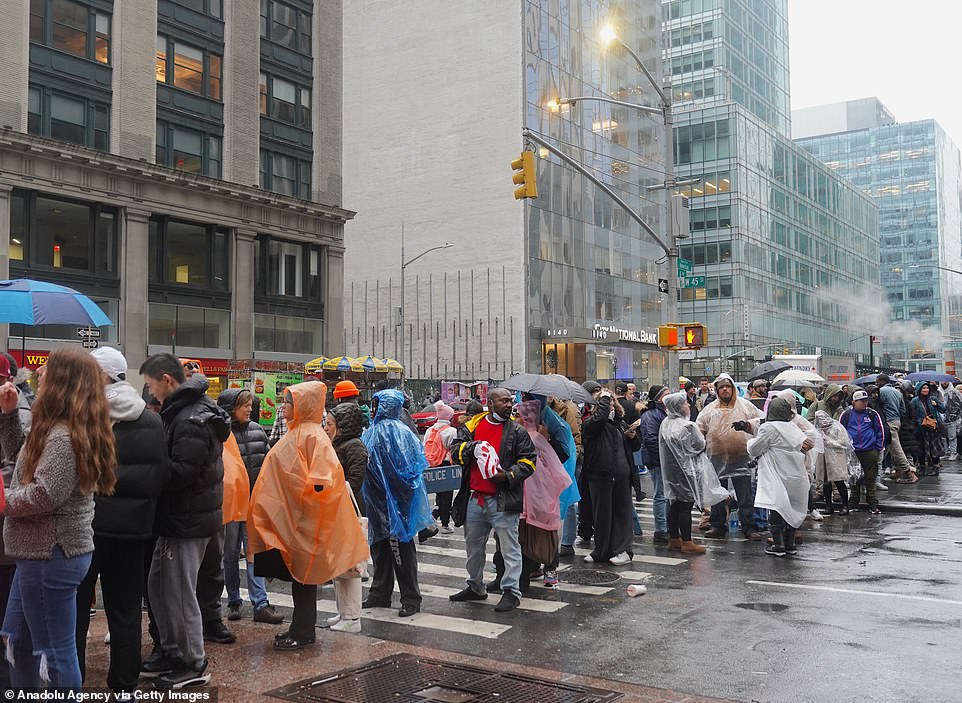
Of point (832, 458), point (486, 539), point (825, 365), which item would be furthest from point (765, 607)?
point (825, 365)

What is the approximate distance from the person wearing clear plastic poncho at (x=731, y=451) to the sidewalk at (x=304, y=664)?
595 cm

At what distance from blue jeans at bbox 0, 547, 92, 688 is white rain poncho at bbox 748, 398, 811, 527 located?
8.40 metres

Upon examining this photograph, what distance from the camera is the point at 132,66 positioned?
3347 centimetres

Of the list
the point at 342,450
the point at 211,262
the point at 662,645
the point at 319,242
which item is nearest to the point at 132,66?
the point at 211,262

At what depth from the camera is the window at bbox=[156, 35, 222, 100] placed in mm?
35188

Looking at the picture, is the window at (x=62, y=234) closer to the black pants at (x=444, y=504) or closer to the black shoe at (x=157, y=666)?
the black pants at (x=444, y=504)

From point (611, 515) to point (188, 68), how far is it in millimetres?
31287

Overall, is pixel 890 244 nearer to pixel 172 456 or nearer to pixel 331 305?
pixel 331 305

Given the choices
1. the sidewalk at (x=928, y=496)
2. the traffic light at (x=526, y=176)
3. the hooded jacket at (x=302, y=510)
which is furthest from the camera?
the traffic light at (x=526, y=176)

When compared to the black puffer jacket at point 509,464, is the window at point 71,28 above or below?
above

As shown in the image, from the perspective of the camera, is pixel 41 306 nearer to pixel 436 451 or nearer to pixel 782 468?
pixel 436 451

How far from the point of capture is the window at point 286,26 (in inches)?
1559

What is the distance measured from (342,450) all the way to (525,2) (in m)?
46.6

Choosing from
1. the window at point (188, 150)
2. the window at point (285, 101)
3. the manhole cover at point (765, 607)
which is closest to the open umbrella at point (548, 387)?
the manhole cover at point (765, 607)
